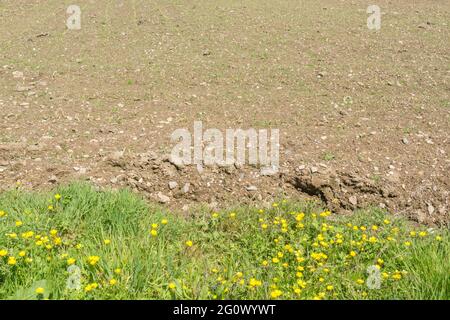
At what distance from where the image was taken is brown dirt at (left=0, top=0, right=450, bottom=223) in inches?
188

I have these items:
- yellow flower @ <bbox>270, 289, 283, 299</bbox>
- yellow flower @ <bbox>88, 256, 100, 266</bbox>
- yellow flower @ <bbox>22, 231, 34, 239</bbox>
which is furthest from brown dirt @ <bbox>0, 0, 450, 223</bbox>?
yellow flower @ <bbox>270, 289, 283, 299</bbox>

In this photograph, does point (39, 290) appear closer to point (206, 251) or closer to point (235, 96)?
point (206, 251)

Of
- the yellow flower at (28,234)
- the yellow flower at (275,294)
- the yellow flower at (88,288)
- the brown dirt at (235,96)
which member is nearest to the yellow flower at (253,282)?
the yellow flower at (275,294)

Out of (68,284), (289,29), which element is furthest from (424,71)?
(68,284)

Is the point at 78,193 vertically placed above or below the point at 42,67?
Answer: below

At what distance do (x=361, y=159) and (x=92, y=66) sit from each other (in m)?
4.77

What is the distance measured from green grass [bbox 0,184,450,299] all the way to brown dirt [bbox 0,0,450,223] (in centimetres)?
42

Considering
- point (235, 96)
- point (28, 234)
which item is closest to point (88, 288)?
point (28, 234)

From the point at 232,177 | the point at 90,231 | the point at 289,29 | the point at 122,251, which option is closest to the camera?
the point at 122,251

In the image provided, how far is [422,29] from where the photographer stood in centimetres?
855

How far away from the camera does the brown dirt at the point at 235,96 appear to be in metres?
4.77

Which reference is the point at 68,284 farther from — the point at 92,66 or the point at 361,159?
the point at 92,66
